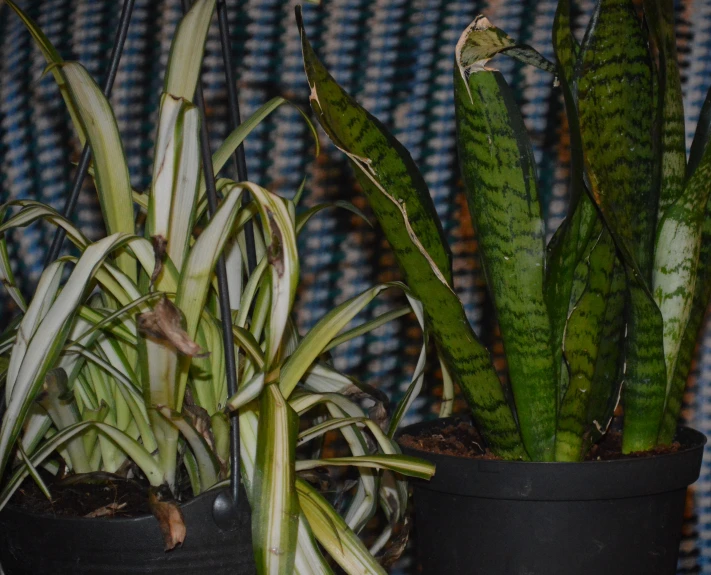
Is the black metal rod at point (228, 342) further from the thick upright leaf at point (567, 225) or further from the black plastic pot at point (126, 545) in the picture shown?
the thick upright leaf at point (567, 225)

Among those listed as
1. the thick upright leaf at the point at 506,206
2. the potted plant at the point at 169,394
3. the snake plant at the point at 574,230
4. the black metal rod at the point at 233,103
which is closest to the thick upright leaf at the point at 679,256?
the snake plant at the point at 574,230

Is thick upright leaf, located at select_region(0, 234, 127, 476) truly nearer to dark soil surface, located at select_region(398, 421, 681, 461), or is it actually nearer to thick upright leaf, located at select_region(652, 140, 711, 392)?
dark soil surface, located at select_region(398, 421, 681, 461)

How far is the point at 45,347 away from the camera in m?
0.51

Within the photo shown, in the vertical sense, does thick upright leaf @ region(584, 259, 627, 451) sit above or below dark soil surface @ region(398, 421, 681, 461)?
above

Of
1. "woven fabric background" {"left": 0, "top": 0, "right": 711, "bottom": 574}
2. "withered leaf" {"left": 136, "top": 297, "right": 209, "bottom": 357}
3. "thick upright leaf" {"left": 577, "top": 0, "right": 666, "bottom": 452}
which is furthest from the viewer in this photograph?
"woven fabric background" {"left": 0, "top": 0, "right": 711, "bottom": 574}

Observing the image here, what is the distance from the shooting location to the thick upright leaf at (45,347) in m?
0.51

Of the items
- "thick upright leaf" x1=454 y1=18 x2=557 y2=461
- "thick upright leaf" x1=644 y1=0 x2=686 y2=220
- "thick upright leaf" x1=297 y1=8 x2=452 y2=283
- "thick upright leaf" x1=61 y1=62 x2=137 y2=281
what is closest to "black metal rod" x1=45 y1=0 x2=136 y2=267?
"thick upright leaf" x1=61 y1=62 x2=137 y2=281

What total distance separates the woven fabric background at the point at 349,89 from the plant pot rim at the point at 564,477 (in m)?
0.43

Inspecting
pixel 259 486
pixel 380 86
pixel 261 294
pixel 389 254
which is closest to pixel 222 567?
pixel 259 486

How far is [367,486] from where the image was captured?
2.15ft

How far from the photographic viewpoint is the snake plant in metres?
0.55

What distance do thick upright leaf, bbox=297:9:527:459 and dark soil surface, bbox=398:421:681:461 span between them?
4cm

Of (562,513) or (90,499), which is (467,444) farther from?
(90,499)

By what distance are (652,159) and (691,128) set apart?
0.47 metres
